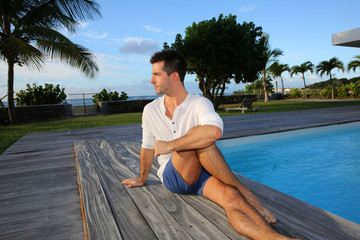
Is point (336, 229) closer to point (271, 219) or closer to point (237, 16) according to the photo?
point (271, 219)

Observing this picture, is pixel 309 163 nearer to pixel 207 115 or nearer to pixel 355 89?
pixel 207 115

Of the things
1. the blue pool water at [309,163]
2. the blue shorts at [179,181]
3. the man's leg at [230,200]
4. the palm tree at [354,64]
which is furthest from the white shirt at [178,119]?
the palm tree at [354,64]

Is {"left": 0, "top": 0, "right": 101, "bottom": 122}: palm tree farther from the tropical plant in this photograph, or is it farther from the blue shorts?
the tropical plant

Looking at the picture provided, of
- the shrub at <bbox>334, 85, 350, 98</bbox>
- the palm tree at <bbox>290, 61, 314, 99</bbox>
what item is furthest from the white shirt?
the palm tree at <bbox>290, 61, 314, 99</bbox>

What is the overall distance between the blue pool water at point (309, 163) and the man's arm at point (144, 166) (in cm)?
305

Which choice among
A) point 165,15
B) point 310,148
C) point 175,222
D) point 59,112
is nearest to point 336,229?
point 175,222

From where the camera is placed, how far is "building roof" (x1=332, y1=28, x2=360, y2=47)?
33.7 feet

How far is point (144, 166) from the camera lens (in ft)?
7.10

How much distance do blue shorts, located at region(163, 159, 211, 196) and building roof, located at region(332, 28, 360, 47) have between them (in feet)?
38.6

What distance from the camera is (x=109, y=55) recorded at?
11828 millimetres

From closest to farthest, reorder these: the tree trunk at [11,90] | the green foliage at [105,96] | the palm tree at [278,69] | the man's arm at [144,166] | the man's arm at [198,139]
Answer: the man's arm at [198,139] < the man's arm at [144,166] < the tree trunk at [11,90] < the green foliage at [105,96] < the palm tree at [278,69]

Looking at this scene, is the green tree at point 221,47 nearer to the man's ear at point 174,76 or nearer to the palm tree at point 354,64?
the man's ear at point 174,76

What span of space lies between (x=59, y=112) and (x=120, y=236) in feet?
44.5

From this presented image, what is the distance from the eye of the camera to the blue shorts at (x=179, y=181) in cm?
181
